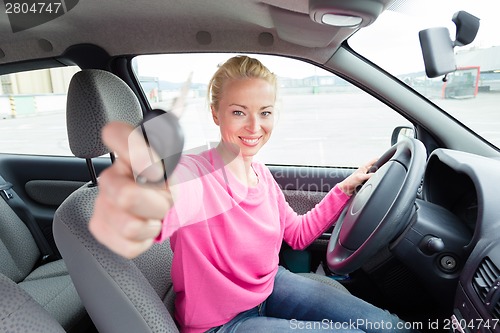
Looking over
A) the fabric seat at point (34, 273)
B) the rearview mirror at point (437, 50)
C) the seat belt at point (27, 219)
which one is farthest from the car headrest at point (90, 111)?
the seat belt at point (27, 219)

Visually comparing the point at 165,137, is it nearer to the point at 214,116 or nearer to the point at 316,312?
the point at 214,116

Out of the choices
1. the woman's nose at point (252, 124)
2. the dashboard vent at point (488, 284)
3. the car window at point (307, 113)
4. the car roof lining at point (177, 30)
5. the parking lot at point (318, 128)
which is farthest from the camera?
the parking lot at point (318, 128)

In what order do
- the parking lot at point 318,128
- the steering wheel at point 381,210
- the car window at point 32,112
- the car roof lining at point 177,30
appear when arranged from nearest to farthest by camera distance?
the steering wheel at point 381,210 < the car roof lining at point 177,30 < the parking lot at point 318,128 < the car window at point 32,112

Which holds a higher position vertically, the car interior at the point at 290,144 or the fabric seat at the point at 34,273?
the car interior at the point at 290,144

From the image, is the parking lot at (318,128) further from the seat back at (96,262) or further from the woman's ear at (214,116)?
the seat back at (96,262)

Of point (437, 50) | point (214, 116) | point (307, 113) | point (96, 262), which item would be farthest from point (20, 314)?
point (307, 113)

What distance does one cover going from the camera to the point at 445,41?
3.91 ft

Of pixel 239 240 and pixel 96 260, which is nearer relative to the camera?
pixel 96 260

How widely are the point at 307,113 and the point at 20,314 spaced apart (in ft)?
6.00

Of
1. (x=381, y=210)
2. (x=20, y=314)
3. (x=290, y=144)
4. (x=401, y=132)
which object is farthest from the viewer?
(x=290, y=144)

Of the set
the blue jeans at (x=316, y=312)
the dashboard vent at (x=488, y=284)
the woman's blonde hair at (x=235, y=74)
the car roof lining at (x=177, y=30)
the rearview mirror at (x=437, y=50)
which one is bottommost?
the blue jeans at (x=316, y=312)

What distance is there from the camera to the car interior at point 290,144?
0.95 m

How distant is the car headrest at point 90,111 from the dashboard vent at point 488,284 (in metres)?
0.96

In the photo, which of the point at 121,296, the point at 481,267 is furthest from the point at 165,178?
the point at 481,267
